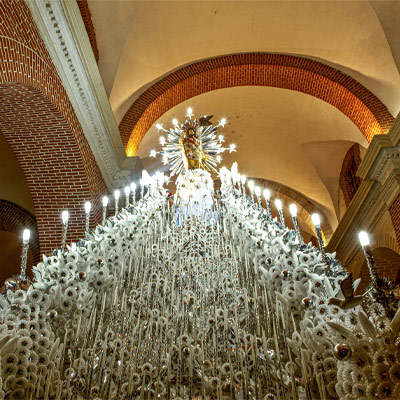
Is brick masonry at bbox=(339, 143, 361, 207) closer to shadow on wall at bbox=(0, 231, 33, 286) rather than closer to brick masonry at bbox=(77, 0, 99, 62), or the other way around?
brick masonry at bbox=(77, 0, 99, 62)

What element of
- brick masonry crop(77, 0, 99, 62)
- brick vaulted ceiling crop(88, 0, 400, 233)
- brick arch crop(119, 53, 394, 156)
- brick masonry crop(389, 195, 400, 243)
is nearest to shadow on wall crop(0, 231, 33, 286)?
brick vaulted ceiling crop(88, 0, 400, 233)

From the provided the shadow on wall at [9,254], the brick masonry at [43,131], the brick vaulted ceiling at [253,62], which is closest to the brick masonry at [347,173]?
the brick vaulted ceiling at [253,62]

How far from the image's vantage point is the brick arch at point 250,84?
866cm

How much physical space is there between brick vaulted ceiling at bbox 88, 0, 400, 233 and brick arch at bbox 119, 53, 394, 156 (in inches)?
0.8

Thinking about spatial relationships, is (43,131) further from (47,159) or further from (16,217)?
(16,217)

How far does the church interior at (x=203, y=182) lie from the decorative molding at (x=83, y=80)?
0.09 ft

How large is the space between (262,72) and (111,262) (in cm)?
652

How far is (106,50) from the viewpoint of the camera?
8.47 m

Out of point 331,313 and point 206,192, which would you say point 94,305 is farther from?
point 206,192

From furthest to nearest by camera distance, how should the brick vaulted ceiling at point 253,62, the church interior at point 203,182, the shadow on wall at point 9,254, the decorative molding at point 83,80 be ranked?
the shadow on wall at point 9,254 → the brick vaulted ceiling at point 253,62 → the decorative molding at point 83,80 → the church interior at point 203,182

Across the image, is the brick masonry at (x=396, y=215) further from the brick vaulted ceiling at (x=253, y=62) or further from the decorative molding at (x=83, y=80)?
the decorative molding at (x=83, y=80)

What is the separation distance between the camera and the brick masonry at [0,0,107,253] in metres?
4.88

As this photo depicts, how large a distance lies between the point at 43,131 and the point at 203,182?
2539 mm

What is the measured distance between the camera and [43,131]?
244 inches
